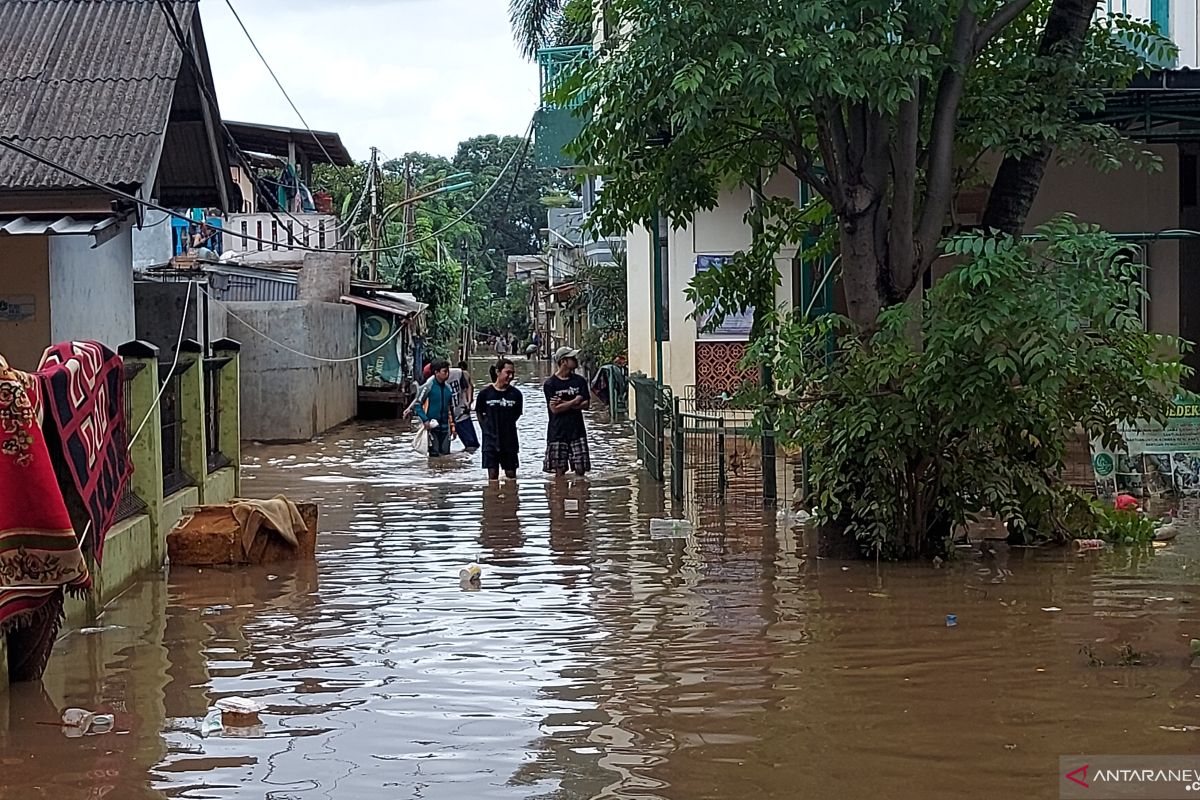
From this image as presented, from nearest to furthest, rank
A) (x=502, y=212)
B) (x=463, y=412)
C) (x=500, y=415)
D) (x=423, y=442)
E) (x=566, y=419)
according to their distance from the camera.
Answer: (x=500, y=415) < (x=566, y=419) < (x=423, y=442) < (x=463, y=412) < (x=502, y=212)

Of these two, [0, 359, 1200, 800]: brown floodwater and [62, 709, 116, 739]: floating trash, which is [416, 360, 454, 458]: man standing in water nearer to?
[0, 359, 1200, 800]: brown floodwater

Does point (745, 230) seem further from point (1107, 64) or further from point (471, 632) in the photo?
point (471, 632)

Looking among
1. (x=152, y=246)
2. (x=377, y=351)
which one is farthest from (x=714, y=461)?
(x=377, y=351)

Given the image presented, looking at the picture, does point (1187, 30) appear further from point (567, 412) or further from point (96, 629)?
point (96, 629)

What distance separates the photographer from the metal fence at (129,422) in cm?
996

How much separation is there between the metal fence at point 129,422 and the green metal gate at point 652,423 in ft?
20.7

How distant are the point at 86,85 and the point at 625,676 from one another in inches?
375

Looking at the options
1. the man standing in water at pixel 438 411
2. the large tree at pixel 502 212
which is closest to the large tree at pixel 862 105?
the man standing in water at pixel 438 411

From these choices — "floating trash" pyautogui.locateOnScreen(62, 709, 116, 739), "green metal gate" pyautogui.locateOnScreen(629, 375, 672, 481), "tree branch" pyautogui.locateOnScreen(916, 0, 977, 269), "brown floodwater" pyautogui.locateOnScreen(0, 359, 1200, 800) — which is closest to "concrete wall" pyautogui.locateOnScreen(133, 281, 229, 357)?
"green metal gate" pyautogui.locateOnScreen(629, 375, 672, 481)

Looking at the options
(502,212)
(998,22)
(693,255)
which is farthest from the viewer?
(502,212)

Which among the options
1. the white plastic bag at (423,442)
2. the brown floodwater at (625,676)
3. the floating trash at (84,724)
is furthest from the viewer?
the white plastic bag at (423,442)

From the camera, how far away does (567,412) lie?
1669 centimetres

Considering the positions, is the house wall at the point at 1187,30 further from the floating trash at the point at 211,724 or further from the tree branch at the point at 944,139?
the floating trash at the point at 211,724

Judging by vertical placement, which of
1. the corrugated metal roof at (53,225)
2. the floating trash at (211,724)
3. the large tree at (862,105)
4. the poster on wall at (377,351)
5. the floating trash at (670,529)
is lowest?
the floating trash at (211,724)
